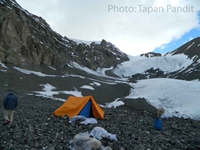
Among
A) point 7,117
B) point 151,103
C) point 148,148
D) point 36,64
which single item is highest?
point 36,64

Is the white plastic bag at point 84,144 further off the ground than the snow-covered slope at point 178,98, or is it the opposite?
the white plastic bag at point 84,144

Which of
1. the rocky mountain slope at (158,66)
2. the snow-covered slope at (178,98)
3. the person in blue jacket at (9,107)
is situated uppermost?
the rocky mountain slope at (158,66)

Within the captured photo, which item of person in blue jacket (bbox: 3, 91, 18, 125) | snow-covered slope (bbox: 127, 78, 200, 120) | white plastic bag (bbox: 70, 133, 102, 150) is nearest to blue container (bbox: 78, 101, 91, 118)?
person in blue jacket (bbox: 3, 91, 18, 125)

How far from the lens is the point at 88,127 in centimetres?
1171

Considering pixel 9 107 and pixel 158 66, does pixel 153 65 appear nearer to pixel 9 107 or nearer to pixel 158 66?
pixel 158 66

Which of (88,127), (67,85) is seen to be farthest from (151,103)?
(88,127)

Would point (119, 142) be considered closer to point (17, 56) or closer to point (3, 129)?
point (3, 129)

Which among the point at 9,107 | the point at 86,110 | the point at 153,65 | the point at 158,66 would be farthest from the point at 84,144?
the point at 153,65

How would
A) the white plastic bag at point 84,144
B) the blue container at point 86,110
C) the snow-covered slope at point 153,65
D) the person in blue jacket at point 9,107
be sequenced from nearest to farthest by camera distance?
the white plastic bag at point 84,144
the person in blue jacket at point 9,107
the blue container at point 86,110
the snow-covered slope at point 153,65

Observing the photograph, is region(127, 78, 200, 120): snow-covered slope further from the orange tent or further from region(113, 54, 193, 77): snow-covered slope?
region(113, 54, 193, 77): snow-covered slope

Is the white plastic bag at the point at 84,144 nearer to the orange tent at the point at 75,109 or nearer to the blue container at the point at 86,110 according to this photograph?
the orange tent at the point at 75,109

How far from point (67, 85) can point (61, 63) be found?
2809 cm

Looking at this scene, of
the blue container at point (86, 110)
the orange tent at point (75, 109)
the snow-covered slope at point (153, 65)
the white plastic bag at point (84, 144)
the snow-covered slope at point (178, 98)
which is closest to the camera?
the white plastic bag at point (84, 144)

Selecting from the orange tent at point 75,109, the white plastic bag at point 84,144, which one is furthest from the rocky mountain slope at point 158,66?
the white plastic bag at point 84,144
